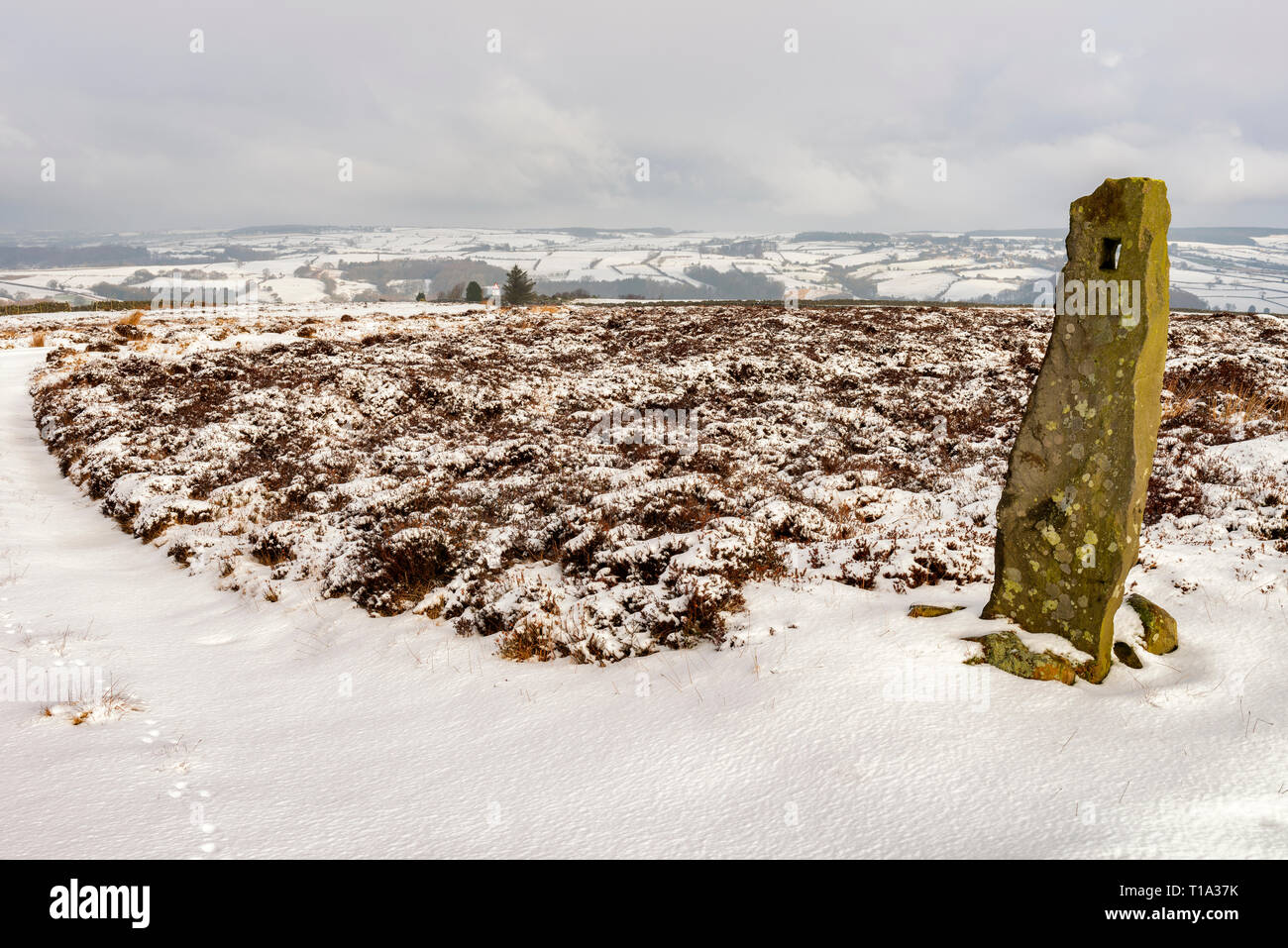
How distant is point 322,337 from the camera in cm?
2880

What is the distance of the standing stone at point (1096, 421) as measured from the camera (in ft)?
15.4

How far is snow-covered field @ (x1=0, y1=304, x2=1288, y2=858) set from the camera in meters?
3.84

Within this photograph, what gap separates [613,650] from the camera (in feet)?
19.8

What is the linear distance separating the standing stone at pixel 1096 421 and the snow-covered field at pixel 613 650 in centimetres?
58

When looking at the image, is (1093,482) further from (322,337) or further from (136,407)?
(322,337)

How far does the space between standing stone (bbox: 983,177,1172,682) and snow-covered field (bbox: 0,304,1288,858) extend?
580 mm

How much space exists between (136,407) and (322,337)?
11769mm
